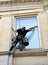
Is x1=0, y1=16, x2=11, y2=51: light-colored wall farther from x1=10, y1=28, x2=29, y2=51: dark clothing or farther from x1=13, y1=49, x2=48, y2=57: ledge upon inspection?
x1=13, y1=49, x2=48, y2=57: ledge

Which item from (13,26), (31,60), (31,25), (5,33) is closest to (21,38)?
(5,33)

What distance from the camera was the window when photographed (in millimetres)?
8688

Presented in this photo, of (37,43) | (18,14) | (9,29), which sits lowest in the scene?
(37,43)

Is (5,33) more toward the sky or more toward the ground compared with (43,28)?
more toward the ground

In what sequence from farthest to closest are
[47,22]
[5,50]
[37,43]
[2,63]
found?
[47,22], [37,43], [5,50], [2,63]

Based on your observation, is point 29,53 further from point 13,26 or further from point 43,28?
point 13,26

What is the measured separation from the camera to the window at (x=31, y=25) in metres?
8.69

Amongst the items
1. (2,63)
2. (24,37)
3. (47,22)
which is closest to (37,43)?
(24,37)

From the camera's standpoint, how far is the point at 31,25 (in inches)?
377

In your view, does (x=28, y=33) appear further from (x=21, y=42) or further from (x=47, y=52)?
(x=47, y=52)

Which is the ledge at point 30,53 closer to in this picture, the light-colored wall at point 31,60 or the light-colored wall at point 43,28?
the light-colored wall at point 31,60

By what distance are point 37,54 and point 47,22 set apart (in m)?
2.11

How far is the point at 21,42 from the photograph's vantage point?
8.30m

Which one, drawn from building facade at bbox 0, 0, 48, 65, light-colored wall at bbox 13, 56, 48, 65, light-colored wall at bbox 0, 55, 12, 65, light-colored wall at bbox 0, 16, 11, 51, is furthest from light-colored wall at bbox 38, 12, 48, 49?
Result: light-colored wall at bbox 0, 55, 12, 65
